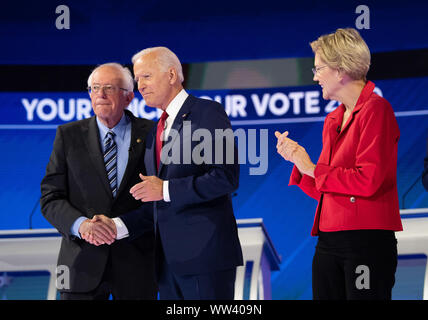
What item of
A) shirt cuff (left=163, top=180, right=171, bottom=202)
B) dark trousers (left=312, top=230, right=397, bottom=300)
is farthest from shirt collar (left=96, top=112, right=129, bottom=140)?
dark trousers (left=312, top=230, right=397, bottom=300)

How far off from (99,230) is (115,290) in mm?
282

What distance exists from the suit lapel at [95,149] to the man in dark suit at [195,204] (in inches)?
10.1

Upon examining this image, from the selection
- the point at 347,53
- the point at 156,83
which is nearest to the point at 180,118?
the point at 156,83

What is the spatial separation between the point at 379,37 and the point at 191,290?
11.0 feet

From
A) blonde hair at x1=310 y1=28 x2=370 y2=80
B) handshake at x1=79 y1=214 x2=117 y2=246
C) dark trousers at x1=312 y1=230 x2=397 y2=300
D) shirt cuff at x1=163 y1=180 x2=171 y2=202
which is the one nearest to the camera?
dark trousers at x1=312 y1=230 x2=397 y2=300

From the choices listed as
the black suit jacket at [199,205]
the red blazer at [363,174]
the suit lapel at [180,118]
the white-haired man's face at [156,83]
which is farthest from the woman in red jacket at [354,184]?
the white-haired man's face at [156,83]

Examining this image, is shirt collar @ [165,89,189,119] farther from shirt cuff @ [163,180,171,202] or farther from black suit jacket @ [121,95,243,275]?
shirt cuff @ [163,180,171,202]

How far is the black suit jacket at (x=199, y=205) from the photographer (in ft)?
7.55

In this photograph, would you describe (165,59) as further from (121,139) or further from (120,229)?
(120,229)

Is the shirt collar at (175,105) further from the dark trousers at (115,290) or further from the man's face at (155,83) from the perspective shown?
the dark trousers at (115,290)

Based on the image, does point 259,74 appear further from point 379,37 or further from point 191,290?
point 191,290

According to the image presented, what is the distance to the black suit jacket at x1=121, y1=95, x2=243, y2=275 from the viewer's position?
2.30m
